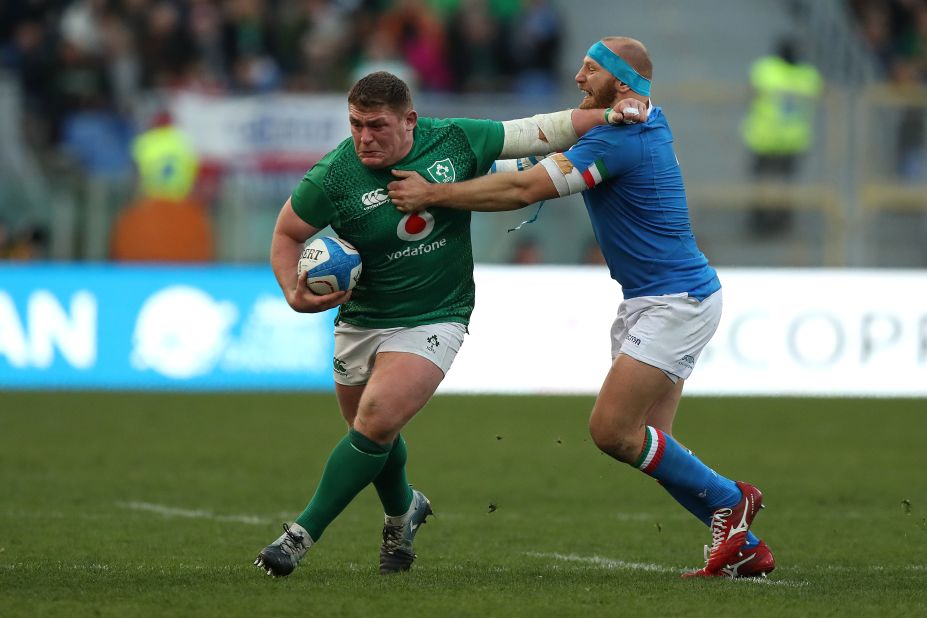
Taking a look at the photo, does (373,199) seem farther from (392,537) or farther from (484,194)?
(392,537)

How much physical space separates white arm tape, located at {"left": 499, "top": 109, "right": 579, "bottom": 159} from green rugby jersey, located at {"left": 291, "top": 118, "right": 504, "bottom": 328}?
50 millimetres

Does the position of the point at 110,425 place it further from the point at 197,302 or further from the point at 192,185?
the point at 192,185

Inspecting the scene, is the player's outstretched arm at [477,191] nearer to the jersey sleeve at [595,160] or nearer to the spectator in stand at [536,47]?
the jersey sleeve at [595,160]

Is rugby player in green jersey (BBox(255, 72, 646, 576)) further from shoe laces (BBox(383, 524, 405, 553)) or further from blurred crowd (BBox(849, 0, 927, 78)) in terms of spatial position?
blurred crowd (BBox(849, 0, 927, 78))

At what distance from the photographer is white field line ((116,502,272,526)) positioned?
9.31 m

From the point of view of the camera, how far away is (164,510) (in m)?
9.73

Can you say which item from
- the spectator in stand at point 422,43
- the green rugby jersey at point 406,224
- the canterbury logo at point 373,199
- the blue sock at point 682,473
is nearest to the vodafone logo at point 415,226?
the green rugby jersey at point 406,224

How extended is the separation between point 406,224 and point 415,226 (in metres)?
0.04

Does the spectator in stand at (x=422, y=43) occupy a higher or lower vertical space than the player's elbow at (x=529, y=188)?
lower

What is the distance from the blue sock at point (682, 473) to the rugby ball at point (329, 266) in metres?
1.43

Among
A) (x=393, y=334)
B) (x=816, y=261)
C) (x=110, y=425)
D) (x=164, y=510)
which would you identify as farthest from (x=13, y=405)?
(x=393, y=334)

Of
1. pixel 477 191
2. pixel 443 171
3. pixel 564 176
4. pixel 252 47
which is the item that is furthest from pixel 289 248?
pixel 252 47

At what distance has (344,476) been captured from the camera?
710 centimetres

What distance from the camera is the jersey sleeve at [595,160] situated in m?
7.20
